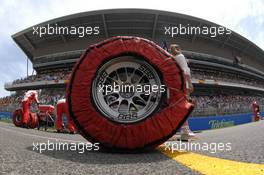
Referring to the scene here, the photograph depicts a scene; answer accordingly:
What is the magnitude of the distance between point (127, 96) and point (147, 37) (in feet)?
120

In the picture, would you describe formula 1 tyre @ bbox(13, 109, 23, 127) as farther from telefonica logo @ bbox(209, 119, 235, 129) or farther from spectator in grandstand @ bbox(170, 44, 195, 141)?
telefonica logo @ bbox(209, 119, 235, 129)

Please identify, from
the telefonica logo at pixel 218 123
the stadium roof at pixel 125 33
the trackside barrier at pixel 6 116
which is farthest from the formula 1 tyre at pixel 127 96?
the stadium roof at pixel 125 33

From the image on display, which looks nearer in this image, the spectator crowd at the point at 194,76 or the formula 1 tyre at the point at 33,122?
the formula 1 tyre at the point at 33,122

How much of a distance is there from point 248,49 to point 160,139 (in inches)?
2224

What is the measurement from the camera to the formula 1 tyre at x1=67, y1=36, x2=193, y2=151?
9.41 ft

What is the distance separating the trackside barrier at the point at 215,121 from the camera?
1419cm

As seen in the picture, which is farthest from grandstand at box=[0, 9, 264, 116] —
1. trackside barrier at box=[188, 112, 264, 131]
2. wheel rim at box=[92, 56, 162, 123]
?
wheel rim at box=[92, 56, 162, 123]

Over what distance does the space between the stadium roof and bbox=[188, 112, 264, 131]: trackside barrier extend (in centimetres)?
2152

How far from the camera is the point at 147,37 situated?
39.1m

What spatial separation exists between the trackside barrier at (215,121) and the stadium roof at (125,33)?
21.5m

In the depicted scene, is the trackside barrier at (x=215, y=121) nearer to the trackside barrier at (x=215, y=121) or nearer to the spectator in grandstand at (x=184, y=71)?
the trackside barrier at (x=215, y=121)

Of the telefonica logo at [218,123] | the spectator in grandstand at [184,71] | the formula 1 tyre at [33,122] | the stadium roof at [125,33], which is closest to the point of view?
the spectator in grandstand at [184,71]

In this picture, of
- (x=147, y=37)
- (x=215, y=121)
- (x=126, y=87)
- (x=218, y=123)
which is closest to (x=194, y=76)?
(x=147, y=37)

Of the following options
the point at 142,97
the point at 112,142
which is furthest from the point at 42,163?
the point at 142,97
